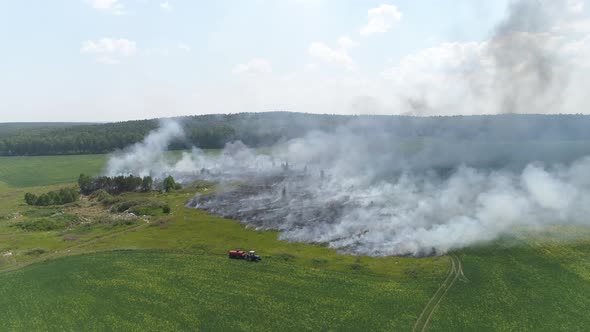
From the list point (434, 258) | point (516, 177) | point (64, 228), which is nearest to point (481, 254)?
point (434, 258)

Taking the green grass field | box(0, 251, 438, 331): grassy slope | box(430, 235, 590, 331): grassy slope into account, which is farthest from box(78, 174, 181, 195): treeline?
box(430, 235, 590, 331): grassy slope

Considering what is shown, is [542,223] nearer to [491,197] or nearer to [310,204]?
[491,197]

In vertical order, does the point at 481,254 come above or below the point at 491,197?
below

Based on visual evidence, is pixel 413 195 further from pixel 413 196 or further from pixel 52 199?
Result: pixel 52 199

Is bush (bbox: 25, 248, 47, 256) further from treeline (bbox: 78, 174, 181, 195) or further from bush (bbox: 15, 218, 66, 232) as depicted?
treeline (bbox: 78, 174, 181, 195)

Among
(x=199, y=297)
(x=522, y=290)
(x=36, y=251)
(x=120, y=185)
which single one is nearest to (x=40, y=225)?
(x=36, y=251)

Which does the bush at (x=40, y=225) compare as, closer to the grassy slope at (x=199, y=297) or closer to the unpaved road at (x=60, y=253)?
the unpaved road at (x=60, y=253)
